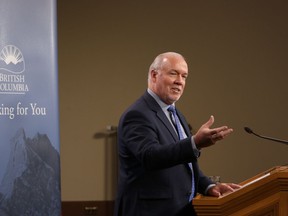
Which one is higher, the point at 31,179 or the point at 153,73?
the point at 153,73

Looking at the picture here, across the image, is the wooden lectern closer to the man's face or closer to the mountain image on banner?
the man's face

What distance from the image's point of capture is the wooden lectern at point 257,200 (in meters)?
2.08

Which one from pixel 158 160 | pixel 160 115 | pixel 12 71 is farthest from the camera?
pixel 12 71

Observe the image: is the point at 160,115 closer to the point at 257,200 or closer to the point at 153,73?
the point at 153,73

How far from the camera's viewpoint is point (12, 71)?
116 inches

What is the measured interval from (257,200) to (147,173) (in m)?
0.62

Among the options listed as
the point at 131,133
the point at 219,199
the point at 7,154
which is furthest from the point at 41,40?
the point at 219,199

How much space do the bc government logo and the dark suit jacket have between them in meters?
0.64

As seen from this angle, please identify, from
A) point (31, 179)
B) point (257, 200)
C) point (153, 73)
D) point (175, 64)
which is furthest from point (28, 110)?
point (257, 200)

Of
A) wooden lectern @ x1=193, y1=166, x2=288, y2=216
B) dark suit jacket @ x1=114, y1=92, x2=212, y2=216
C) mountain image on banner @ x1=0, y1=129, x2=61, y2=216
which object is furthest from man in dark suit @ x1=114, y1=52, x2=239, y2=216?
mountain image on banner @ x1=0, y1=129, x2=61, y2=216

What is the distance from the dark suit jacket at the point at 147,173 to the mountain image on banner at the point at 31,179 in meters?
0.56

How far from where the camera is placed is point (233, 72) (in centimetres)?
592

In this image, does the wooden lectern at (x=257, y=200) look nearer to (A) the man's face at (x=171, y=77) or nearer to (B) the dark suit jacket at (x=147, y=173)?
(B) the dark suit jacket at (x=147, y=173)

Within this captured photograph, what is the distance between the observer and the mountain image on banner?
116 inches
